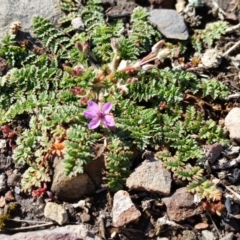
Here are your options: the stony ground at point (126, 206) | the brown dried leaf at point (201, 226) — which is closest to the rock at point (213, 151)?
the stony ground at point (126, 206)

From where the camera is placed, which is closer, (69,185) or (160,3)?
(69,185)

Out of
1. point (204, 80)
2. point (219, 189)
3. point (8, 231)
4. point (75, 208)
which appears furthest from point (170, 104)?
point (8, 231)

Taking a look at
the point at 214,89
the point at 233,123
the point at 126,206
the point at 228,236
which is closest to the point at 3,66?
the point at 126,206

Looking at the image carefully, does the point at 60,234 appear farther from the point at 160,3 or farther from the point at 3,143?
the point at 160,3

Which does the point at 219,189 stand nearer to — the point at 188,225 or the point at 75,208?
the point at 188,225

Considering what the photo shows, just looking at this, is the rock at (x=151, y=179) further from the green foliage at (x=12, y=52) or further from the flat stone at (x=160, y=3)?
the flat stone at (x=160, y=3)

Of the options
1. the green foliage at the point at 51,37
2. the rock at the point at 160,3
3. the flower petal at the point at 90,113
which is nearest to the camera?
the flower petal at the point at 90,113
